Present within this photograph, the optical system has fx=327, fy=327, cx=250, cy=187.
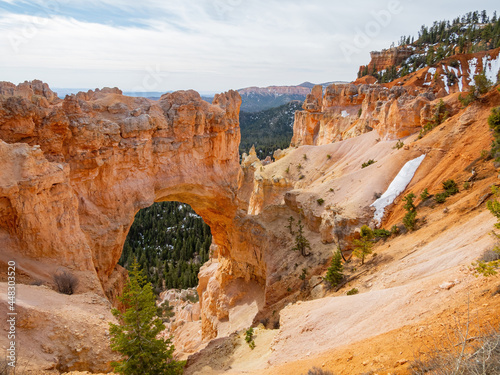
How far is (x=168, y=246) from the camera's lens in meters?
56.2

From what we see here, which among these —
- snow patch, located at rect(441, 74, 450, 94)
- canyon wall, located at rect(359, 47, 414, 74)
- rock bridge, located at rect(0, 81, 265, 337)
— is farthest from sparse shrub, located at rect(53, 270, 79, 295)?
canyon wall, located at rect(359, 47, 414, 74)

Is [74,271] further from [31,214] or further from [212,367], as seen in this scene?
[212,367]

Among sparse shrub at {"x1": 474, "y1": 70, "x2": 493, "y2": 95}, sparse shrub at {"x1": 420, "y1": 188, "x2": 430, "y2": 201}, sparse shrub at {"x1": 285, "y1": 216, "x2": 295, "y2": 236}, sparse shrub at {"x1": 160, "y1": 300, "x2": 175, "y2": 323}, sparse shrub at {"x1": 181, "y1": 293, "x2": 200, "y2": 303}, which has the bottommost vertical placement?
sparse shrub at {"x1": 160, "y1": 300, "x2": 175, "y2": 323}

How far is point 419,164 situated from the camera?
2911 cm

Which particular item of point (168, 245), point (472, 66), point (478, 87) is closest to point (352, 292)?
point (478, 87)

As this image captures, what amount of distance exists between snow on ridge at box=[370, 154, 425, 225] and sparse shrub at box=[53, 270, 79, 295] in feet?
70.6

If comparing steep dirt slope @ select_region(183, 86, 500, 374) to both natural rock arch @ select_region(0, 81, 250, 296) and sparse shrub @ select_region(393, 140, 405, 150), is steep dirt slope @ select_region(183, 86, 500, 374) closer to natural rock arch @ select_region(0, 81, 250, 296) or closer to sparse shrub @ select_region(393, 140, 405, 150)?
sparse shrub @ select_region(393, 140, 405, 150)

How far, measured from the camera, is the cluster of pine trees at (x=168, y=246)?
1805 inches

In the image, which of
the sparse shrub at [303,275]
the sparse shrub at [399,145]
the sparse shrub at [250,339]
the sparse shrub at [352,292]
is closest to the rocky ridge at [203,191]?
the sparse shrub at [303,275]

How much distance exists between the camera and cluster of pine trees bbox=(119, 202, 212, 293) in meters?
45.8

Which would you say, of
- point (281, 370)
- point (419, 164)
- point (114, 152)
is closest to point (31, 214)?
point (114, 152)

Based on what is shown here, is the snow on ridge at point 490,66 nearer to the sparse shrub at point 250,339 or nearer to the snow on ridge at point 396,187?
the snow on ridge at point 396,187

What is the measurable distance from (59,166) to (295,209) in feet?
72.6

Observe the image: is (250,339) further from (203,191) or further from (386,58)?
(386,58)
